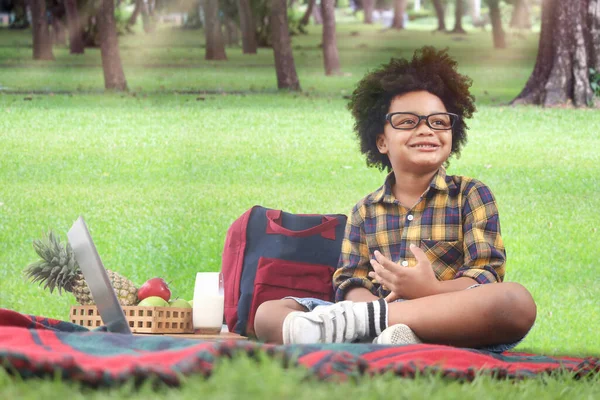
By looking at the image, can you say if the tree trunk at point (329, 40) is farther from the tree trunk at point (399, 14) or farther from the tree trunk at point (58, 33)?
the tree trunk at point (58, 33)

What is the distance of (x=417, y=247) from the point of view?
9.09ft

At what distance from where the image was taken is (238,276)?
3.47 meters

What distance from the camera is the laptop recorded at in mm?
2352

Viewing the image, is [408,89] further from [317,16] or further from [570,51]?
[317,16]

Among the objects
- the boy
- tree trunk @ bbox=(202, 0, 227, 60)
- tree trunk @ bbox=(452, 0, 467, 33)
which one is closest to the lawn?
tree trunk @ bbox=(202, 0, 227, 60)

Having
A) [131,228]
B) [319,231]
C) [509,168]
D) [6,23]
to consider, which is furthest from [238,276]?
[6,23]

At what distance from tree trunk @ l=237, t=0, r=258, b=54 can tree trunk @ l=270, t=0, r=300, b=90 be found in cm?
64

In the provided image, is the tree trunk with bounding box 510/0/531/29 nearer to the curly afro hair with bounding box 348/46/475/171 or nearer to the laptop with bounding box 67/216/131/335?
the curly afro hair with bounding box 348/46/475/171

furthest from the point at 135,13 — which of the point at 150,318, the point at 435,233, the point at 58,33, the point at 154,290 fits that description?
the point at 435,233

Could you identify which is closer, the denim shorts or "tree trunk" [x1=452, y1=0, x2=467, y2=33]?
the denim shorts

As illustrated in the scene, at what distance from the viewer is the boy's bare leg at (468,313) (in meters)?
2.68

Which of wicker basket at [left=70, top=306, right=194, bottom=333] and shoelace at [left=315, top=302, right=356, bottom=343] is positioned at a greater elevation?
shoelace at [left=315, top=302, right=356, bottom=343]

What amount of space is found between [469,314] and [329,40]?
716 cm

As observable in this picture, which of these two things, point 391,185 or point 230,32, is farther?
point 230,32
